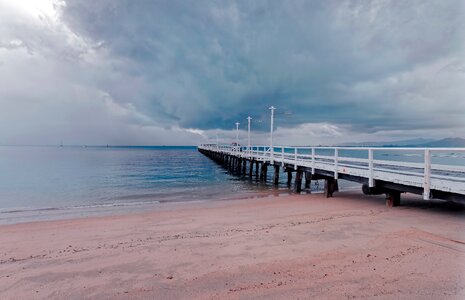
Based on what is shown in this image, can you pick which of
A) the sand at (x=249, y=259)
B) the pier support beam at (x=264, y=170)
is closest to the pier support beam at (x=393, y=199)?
the sand at (x=249, y=259)

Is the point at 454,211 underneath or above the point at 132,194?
above

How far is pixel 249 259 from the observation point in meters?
4.89

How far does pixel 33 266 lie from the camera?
200 inches

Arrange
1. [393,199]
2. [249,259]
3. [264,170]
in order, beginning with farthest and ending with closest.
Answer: [264,170] → [393,199] → [249,259]

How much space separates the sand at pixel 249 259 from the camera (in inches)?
149

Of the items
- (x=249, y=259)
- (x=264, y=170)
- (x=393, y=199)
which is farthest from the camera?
(x=264, y=170)

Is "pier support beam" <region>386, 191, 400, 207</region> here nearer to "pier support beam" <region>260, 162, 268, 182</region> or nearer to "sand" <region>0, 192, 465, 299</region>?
"sand" <region>0, 192, 465, 299</region>

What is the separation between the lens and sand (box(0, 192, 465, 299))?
3.78 metres

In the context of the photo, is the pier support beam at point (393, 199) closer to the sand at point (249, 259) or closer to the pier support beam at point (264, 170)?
the sand at point (249, 259)

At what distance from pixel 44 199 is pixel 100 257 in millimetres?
13973

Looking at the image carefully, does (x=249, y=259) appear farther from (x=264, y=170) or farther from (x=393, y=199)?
(x=264, y=170)

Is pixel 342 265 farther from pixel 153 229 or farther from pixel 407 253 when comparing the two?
pixel 153 229

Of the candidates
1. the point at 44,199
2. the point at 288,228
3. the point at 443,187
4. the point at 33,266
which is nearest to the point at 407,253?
the point at 288,228

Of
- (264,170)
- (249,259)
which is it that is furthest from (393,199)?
(264,170)
